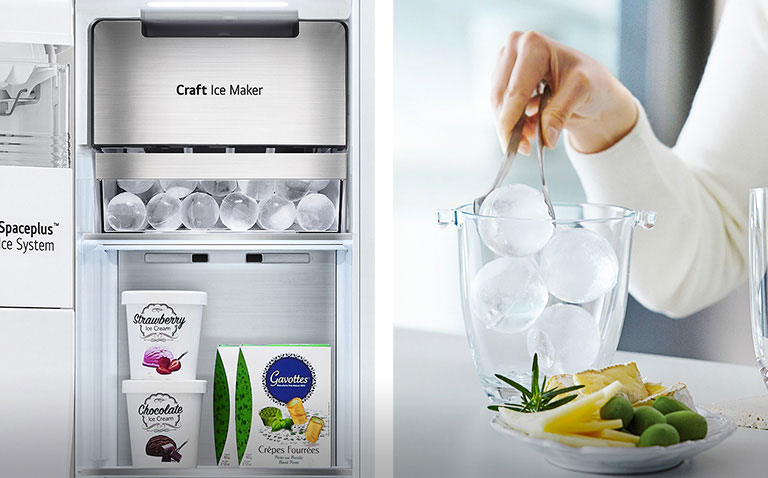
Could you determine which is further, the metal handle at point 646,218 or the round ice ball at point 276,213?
the round ice ball at point 276,213

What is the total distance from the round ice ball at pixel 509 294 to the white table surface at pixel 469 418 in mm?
144

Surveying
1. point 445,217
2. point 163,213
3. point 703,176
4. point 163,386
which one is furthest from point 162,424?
point 703,176

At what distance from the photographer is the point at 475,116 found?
5.29ft

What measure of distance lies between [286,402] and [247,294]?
0.22m

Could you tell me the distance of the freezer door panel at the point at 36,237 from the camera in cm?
111

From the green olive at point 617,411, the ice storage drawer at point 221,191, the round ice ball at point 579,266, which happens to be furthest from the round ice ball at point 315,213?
the green olive at point 617,411

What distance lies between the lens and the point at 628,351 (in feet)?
5.26

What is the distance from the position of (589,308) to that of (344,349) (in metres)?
0.42

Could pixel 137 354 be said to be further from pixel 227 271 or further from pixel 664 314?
pixel 664 314

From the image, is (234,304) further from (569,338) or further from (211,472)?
(569,338)

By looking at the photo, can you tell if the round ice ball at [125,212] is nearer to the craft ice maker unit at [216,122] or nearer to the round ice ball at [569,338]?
the craft ice maker unit at [216,122]

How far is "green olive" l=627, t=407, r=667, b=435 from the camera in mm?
802

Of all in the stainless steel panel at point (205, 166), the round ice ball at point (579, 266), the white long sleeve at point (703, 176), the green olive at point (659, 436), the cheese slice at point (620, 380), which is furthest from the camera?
the white long sleeve at point (703, 176)

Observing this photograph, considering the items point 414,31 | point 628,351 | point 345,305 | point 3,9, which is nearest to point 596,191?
point 628,351
